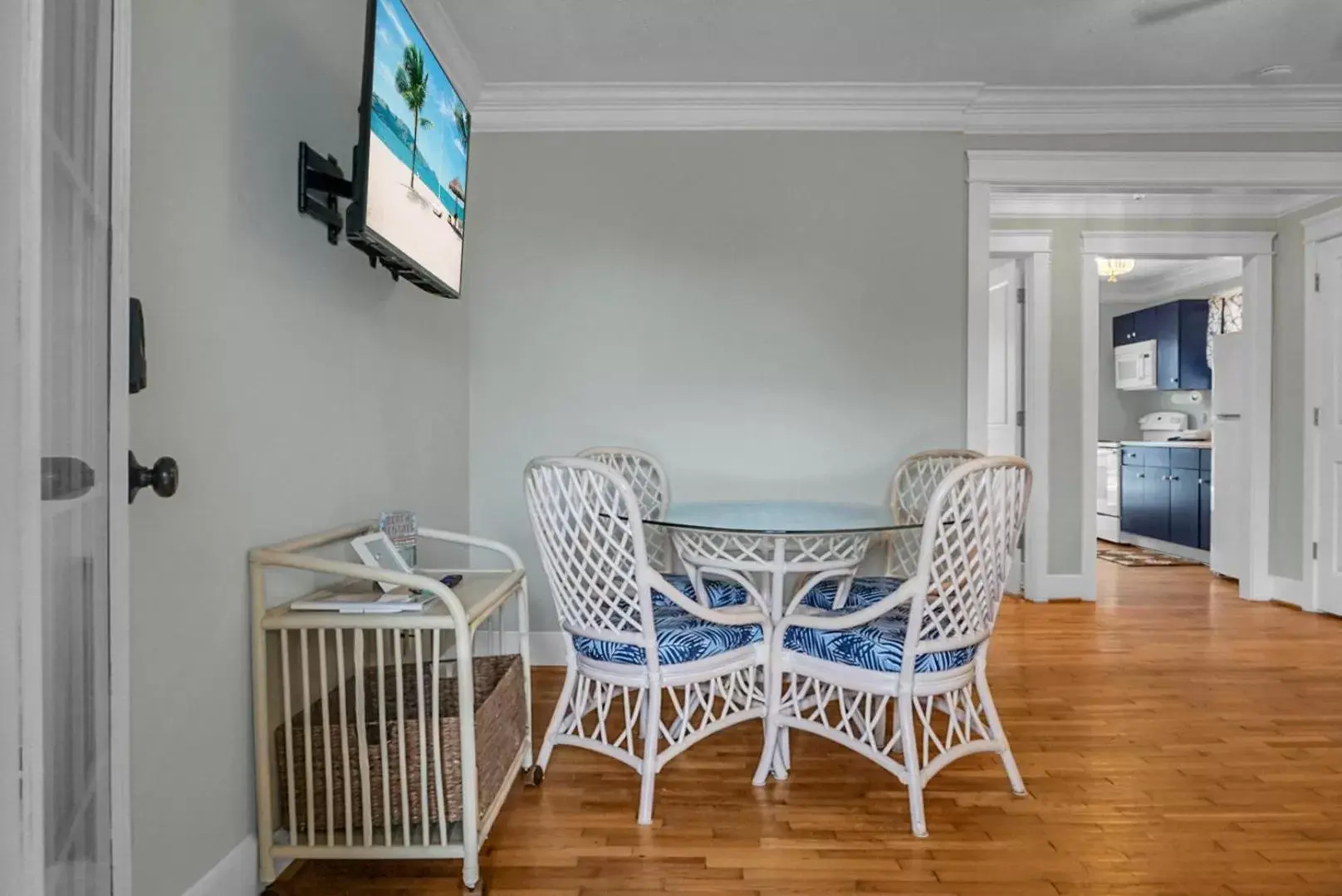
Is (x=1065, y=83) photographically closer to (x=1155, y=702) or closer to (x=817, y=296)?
(x=817, y=296)

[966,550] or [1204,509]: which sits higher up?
[966,550]

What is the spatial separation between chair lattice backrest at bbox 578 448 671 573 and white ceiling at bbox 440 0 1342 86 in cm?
158

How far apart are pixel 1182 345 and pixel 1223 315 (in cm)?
38

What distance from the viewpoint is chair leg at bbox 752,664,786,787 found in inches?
89.1

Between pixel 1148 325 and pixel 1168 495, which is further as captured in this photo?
pixel 1148 325

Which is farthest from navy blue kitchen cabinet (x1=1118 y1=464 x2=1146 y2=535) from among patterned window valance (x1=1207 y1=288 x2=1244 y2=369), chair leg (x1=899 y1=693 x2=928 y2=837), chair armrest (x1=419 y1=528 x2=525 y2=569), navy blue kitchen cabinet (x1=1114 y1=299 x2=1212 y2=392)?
chair armrest (x1=419 y1=528 x2=525 y2=569)

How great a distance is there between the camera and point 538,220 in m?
3.54

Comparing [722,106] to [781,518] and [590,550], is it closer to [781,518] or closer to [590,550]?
[781,518]

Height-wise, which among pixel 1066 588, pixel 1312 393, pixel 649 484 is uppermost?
pixel 1312 393

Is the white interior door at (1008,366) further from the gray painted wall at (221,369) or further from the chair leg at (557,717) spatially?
the gray painted wall at (221,369)

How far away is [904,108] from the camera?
136 inches

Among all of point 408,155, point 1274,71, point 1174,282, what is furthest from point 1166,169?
point 1174,282

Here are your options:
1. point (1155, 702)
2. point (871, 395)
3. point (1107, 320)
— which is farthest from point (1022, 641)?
point (1107, 320)

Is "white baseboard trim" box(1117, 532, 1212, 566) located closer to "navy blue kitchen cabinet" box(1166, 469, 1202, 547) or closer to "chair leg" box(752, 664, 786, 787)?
"navy blue kitchen cabinet" box(1166, 469, 1202, 547)
